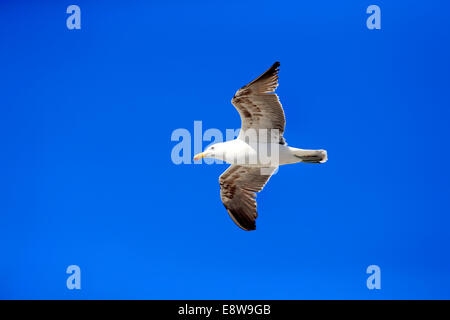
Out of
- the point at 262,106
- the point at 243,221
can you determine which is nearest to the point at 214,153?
the point at 262,106

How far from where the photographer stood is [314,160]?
962 centimetres

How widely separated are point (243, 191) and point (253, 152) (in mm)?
1197

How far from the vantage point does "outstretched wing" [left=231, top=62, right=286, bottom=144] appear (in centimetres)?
902

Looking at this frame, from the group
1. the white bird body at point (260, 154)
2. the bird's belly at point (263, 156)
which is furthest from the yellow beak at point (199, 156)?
the bird's belly at point (263, 156)

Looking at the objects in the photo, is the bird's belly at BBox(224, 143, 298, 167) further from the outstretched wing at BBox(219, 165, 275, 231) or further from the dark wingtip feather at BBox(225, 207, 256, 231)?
the dark wingtip feather at BBox(225, 207, 256, 231)

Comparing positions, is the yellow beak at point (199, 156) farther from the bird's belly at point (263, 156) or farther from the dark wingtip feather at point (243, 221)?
the dark wingtip feather at point (243, 221)

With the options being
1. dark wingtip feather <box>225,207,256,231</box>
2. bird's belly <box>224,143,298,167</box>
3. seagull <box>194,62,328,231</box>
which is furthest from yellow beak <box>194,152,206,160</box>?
dark wingtip feather <box>225,207,256,231</box>

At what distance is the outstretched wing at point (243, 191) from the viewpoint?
10.6 metres

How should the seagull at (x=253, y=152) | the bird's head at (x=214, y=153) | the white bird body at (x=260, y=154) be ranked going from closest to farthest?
the seagull at (x=253, y=152), the white bird body at (x=260, y=154), the bird's head at (x=214, y=153)

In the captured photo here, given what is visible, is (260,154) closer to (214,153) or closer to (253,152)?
(253,152)

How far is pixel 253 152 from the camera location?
32.2 ft

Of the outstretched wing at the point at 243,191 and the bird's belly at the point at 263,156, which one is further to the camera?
the outstretched wing at the point at 243,191

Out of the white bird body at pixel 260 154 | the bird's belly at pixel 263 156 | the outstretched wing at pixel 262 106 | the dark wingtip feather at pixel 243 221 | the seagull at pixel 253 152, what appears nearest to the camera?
the outstretched wing at pixel 262 106
